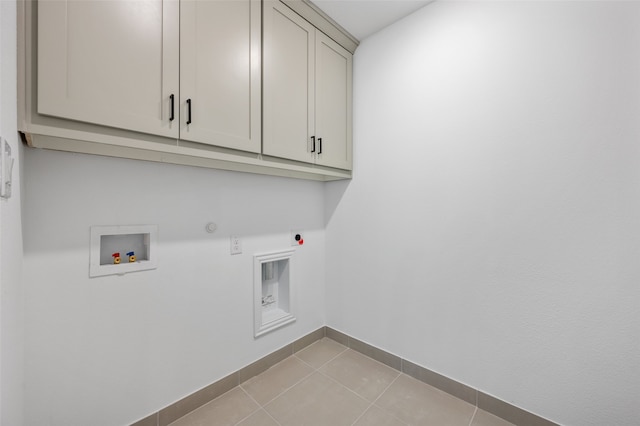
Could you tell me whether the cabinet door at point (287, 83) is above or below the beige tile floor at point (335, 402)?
above

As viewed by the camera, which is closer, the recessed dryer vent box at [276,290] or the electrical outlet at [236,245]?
the electrical outlet at [236,245]

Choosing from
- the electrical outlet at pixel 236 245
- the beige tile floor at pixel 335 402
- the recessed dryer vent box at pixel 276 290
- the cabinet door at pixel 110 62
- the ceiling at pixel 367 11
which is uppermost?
the ceiling at pixel 367 11

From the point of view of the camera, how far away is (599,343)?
116 cm

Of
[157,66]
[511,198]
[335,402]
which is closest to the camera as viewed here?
[157,66]

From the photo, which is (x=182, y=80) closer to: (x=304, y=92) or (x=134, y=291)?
(x=304, y=92)

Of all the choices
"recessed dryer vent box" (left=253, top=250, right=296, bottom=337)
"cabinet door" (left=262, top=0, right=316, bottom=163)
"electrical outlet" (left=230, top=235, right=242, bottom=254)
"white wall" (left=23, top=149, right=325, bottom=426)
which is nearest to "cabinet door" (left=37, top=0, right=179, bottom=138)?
"white wall" (left=23, top=149, right=325, bottom=426)

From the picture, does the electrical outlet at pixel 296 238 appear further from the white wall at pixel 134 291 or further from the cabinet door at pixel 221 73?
the cabinet door at pixel 221 73

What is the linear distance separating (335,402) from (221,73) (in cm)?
201

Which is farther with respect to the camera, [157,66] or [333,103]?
[333,103]

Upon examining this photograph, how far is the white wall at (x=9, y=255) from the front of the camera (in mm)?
626

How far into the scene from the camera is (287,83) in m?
1.56

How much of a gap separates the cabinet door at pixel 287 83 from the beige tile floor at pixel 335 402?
5.05 feet

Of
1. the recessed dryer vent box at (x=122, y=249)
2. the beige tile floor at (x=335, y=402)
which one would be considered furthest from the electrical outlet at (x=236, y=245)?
the beige tile floor at (x=335, y=402)

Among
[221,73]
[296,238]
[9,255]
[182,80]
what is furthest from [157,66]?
[296,238]
